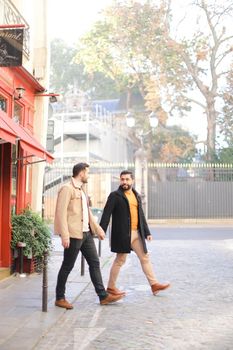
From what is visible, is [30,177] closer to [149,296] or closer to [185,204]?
[149,296]

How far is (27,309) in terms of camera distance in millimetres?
6566

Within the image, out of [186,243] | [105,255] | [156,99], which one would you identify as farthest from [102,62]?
[105,255]

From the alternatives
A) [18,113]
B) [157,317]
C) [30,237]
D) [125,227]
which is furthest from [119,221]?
[18,113]

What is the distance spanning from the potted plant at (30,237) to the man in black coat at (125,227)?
6.58 feet

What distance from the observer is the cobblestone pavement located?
16.9ft

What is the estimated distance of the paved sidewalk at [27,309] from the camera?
525 centimetres

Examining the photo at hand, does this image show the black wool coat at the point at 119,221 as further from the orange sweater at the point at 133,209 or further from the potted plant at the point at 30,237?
the potted plant at the point at 30,237

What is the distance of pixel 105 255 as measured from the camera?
1329cm

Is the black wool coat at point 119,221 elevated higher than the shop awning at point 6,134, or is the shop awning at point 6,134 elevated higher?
the shop awning at point 6,134

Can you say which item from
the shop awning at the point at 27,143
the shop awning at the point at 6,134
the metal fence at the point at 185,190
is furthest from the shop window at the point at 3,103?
the metal fence at the point at 185,190

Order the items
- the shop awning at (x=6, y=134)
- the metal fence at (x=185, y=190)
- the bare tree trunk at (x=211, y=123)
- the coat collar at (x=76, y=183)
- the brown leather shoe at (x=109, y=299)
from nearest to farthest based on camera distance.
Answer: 1. the shop awning at (x=6, y=134)
2. the coat collar at (x=76, y=183)
3. the brown leather shoe at (x=109, y=299)
4. the metal fence at (x=185, y=190)
5. the bare tree trunk at (x=211, y=123)

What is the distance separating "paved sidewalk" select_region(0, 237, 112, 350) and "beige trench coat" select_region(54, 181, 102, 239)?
3.19ft

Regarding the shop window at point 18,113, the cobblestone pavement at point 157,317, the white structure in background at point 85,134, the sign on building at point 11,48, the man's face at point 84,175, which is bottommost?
the cobblestone pavement at point 157,317

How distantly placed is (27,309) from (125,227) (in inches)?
67.8
